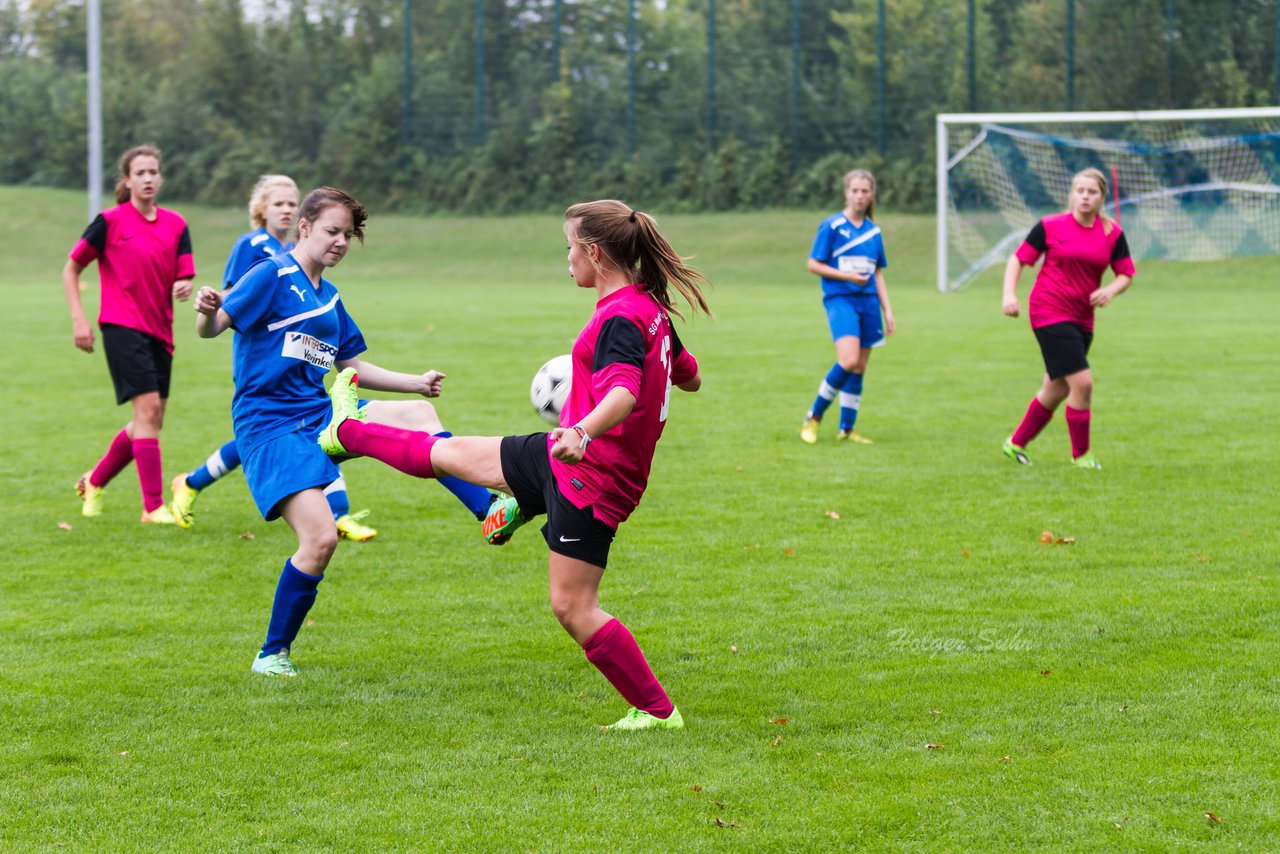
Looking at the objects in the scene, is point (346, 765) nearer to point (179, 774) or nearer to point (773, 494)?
point (179, 774)

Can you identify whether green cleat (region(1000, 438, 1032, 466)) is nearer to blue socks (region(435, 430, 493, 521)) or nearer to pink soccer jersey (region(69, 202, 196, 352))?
blue socks (region(435, 430, 493, 521))

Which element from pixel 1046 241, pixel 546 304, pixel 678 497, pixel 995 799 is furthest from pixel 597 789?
pixel 546 304

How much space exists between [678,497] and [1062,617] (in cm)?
324

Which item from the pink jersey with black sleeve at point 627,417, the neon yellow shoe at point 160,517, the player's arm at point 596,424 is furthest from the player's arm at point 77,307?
the player's arm at point 596,424

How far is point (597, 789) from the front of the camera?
412 centimetres

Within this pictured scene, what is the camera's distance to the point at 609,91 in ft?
137

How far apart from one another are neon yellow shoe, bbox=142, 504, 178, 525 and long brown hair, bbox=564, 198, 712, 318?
452 cm

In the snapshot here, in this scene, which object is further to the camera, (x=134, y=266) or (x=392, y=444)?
(x=134, y=266)

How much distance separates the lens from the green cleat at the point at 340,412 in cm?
495

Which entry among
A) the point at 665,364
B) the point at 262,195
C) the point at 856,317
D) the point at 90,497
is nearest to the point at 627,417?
the point at 665,364

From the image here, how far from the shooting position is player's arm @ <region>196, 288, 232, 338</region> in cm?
525

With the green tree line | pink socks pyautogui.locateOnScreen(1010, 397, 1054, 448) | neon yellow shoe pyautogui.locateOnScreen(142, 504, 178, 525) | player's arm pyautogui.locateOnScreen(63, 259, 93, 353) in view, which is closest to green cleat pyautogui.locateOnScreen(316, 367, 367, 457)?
player's arm pyautogui.locateOnScreen(63, 259, 93, 353)

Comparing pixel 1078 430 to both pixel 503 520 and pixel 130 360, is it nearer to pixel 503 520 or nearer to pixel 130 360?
pixel 503 520

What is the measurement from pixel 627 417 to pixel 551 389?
2.96 feet
